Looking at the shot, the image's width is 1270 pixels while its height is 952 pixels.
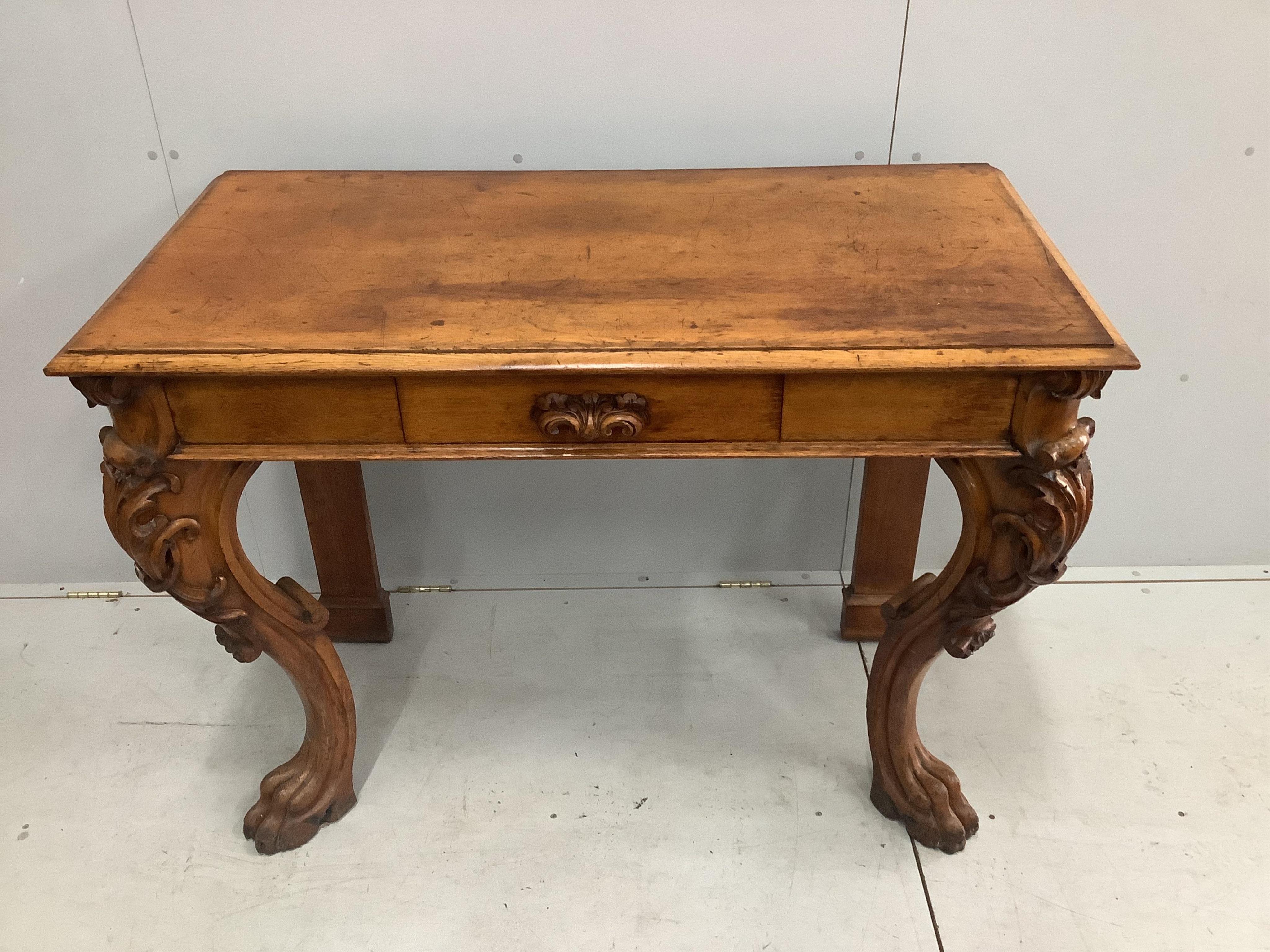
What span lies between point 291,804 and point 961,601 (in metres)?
1.05

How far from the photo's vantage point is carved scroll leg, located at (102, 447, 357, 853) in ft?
4.34

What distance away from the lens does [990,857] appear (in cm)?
163

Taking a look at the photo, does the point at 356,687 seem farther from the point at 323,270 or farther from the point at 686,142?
the point at 686,142

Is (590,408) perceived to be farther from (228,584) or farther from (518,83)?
(518,83)

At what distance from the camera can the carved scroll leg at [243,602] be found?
1.32 meters

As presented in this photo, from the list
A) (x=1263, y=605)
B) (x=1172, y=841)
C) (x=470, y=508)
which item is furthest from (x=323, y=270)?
(x=1263, y=605)

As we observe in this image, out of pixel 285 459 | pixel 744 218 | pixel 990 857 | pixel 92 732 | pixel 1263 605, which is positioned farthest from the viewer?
pixel 1263 605

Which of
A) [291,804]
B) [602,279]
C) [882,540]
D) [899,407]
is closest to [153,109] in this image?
[602,279]

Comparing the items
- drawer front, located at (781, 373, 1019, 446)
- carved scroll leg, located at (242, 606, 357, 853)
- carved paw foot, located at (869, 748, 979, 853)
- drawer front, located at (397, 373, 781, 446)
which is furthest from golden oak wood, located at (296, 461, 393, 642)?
carved paw foot, located at (869, 748, 979, 853)

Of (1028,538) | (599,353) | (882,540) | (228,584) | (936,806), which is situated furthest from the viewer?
(882,540)

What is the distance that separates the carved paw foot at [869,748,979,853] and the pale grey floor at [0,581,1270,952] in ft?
0.09

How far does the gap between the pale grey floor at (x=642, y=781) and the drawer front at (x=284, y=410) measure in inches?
28.9

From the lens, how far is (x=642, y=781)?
5.78ft

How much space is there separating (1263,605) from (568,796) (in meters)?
1.41
